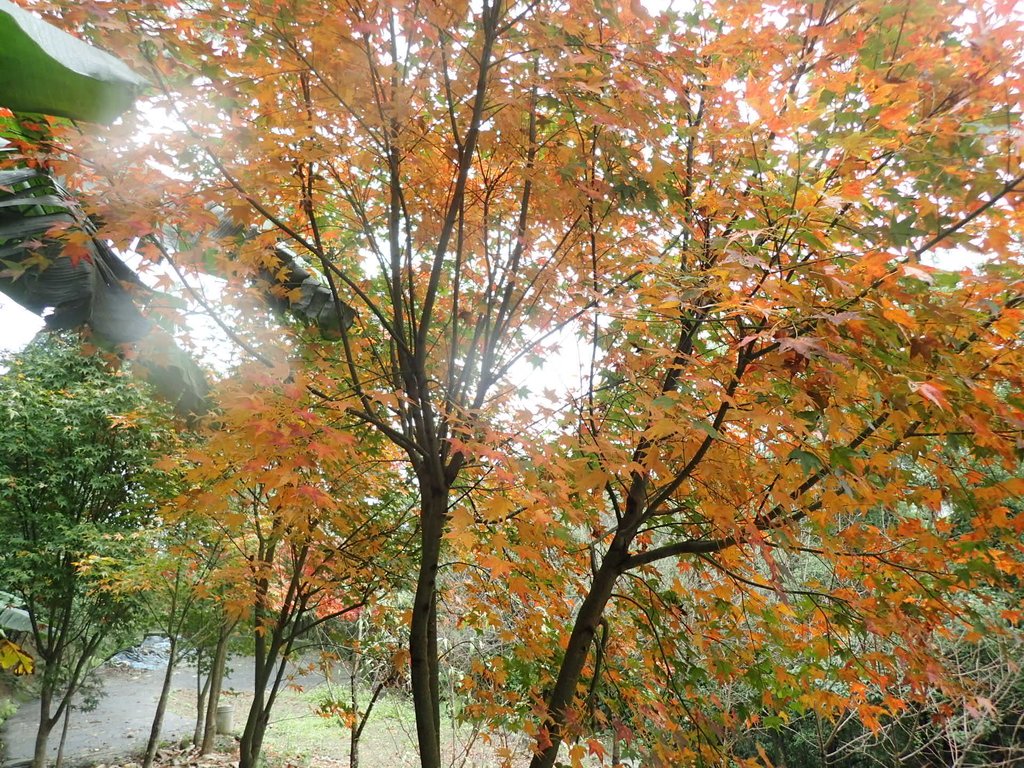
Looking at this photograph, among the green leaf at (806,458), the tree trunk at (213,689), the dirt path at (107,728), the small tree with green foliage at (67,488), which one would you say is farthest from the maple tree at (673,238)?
the dirt path at (107,728)

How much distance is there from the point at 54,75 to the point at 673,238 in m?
2.35

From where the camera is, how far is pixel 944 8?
6.30 feet

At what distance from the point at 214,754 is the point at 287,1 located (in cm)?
1027

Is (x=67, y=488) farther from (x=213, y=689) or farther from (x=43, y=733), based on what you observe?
(x=213, y=689)

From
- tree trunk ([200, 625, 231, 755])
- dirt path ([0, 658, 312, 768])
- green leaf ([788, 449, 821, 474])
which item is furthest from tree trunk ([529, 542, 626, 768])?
dirt path ([0, 658, 312, 768])

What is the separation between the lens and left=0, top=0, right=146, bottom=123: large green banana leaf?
45.5 inches

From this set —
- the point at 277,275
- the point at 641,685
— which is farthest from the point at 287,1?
the point at 641,685

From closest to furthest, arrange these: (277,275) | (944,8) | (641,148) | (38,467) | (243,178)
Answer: (944,8), (243,178), (641,148), (277,275), (38,467)

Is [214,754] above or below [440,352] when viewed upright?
below

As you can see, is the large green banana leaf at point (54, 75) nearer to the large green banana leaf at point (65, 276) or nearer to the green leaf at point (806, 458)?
the large green banana leaf at point (65, 276)

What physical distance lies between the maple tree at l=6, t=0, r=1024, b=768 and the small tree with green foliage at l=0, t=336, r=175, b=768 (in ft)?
16.0

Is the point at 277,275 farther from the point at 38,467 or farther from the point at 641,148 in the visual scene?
the point at 38,467

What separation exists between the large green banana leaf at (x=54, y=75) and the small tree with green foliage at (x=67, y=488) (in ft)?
18.8

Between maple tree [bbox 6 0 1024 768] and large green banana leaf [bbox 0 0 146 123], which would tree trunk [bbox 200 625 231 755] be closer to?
maple tree [bbox 6 0 1024 768]
